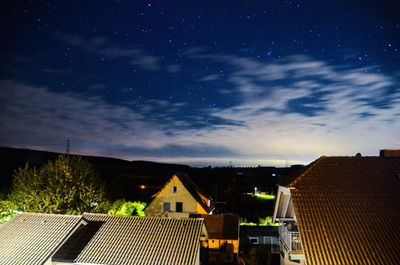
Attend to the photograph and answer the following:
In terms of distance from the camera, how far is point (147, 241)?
20.8 meters

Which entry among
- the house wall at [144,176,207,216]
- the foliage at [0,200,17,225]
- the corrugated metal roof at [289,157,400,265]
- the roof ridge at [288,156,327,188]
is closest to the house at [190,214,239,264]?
the house wall at [144,176,207,216]

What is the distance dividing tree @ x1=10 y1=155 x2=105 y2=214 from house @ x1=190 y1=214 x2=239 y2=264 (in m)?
12.2

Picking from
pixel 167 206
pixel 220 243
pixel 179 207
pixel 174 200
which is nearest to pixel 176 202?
pixel 174 200

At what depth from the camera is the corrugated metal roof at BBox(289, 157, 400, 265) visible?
14898 millimetres

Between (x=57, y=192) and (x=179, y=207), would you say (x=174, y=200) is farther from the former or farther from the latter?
(x=57, y=192)

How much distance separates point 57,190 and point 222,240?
656 inches

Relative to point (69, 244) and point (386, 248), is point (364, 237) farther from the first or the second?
→ point (69, 244)

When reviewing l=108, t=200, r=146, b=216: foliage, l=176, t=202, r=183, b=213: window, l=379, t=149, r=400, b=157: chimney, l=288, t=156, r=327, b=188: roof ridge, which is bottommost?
l=108, t=200, r=146, b=216: foliage

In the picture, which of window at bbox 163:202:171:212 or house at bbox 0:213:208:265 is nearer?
house at bbox 0:213:208:265

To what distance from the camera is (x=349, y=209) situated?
16.9 meters

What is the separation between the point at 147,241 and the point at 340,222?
10.7 meters

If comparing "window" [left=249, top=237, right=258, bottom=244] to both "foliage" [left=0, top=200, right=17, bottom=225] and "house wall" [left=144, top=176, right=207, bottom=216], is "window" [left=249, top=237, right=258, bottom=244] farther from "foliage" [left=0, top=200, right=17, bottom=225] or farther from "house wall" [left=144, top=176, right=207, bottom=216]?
"foliage" [left=0, top=200, right=17, bottom=225]

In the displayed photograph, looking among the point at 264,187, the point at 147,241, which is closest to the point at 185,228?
the point at 147,241

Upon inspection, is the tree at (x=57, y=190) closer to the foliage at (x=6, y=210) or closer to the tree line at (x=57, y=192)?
the tree line at (x=57, y=192)
